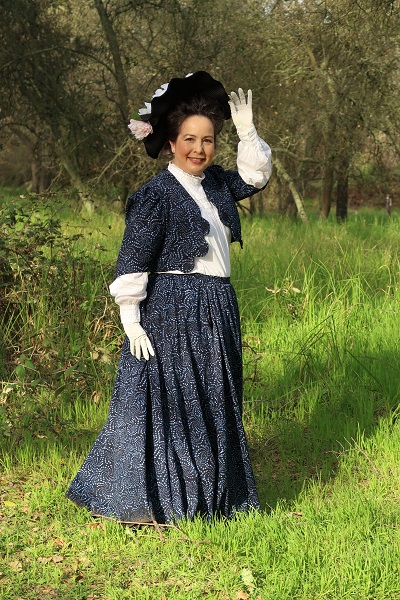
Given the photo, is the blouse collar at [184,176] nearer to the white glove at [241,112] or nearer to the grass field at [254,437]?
the white glove at [241,112]

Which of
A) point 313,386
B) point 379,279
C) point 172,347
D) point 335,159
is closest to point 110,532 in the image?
point 172,347

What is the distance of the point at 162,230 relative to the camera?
146 inches

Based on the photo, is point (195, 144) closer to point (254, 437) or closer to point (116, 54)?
point (254, 437)

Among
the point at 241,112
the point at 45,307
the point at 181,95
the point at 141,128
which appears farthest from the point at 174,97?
the point at 45,307

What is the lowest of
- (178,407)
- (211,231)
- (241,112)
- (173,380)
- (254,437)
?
(254,437)

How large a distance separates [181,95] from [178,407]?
131 cm

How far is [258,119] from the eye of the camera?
1320 cm

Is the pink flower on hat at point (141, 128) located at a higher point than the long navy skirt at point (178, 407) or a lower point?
higher

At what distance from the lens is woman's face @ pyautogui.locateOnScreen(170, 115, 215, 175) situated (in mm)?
3732

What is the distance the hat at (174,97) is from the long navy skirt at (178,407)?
2.09 feet

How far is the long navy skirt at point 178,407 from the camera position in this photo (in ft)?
12.1

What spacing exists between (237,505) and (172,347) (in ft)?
2.54

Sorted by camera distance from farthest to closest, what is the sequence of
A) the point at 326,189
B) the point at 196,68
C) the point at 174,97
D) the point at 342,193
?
the point at 326,189 < the point at 342,193 < the point at 196,68 < the point at 174,97

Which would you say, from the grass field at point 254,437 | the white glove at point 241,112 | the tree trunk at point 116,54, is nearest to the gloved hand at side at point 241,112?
the white glove at point 241,112
